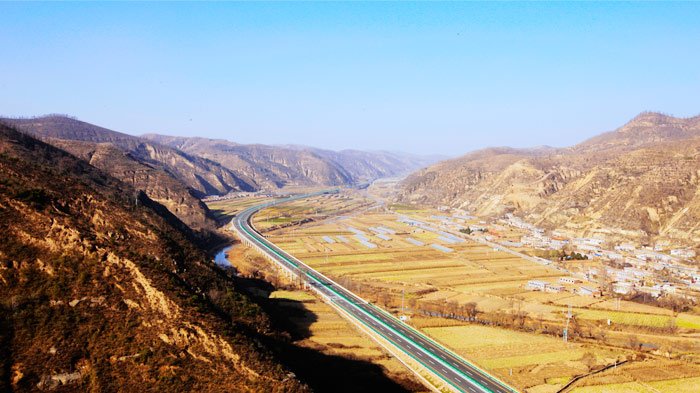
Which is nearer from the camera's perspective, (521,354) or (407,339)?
(521,354)

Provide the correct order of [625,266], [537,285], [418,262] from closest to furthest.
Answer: [537,285], [625,266], [418,262]

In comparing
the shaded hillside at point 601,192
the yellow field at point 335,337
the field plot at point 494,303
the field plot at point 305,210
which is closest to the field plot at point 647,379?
the field plot at point 494,303

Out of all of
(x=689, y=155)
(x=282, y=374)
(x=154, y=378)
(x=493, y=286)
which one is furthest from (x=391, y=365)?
(x=689, y=155)

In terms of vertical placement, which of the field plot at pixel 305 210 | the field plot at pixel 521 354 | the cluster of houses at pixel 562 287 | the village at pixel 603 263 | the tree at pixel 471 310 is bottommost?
the field plot at pixel 521 354

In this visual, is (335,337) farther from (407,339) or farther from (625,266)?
(625,266)

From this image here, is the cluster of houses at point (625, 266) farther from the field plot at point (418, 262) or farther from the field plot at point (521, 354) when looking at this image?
the field plot at point (521, 354)

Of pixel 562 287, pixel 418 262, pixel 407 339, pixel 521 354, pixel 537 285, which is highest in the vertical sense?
pixel 418 262

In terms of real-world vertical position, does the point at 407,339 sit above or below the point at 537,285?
below

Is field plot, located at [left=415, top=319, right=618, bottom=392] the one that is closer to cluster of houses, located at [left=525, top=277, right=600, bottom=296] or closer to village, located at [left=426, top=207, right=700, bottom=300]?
cluster of houses, located at [left=525, top=277, right=600, bottom=296]

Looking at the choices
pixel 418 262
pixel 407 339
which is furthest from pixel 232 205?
pixel 407 339
